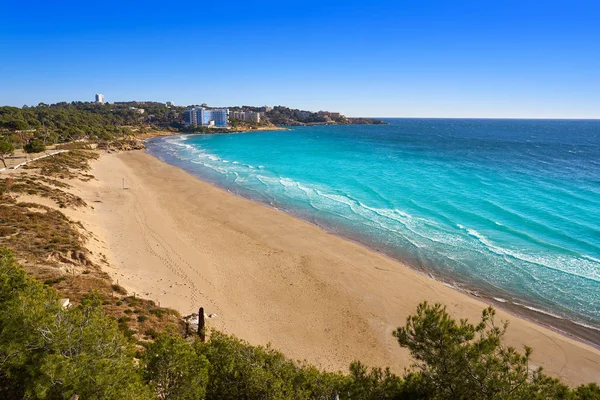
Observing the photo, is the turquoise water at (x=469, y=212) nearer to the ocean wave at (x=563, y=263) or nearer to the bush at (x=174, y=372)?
the ocean wave at (x=563, y=263)

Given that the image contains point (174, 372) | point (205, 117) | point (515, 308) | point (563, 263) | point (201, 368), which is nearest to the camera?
point (174, 372)

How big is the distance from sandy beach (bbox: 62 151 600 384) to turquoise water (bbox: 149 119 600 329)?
2911 millimetres

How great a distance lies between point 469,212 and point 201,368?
3361 centimetres

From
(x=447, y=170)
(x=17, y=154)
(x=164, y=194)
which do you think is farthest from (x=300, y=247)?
(x=17, y=154)

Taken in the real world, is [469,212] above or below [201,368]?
below

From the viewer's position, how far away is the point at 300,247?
2673 centimetres

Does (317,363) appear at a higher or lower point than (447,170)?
lower

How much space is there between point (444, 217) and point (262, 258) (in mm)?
19275

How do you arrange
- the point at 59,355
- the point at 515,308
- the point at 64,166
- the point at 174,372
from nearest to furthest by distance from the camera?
the point at 59,355, the point at 174,372, the point at 515,308, the point at 64,166

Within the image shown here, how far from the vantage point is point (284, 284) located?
69.4ft

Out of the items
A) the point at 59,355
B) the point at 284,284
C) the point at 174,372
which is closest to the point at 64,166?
the point at 284,284

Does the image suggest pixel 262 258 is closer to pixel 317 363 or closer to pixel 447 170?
pixel 317 363

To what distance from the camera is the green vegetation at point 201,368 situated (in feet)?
21.7

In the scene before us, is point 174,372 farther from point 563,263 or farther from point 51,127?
point 51,127
